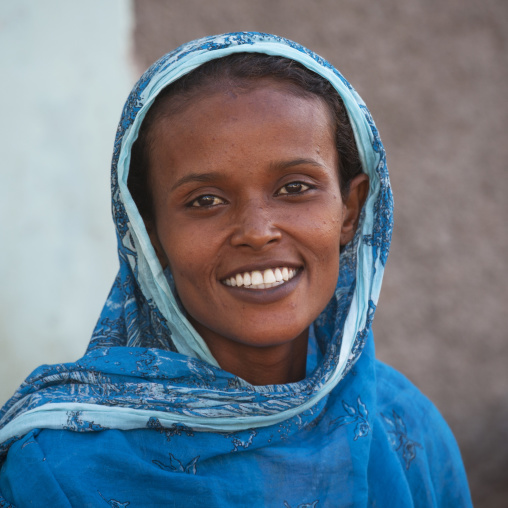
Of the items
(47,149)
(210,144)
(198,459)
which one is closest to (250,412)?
(198,459)

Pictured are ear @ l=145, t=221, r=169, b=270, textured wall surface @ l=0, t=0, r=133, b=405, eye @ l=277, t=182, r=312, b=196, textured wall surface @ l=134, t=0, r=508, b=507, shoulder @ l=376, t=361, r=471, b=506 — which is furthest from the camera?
textured wall surface @ l=134, t=0, r=508, b=507

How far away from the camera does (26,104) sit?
2.81 m

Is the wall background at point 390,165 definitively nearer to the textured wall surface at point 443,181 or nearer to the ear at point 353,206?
the textured wall surface at point 443,181

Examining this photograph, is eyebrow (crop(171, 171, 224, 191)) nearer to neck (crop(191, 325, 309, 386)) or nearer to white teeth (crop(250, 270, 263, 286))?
white teeth (crop(250, 270, 263, 286))

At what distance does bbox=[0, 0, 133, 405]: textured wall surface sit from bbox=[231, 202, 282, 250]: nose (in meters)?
1.53

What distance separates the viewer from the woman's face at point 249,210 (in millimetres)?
1642

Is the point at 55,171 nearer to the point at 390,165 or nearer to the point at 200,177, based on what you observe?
the point at 200,177

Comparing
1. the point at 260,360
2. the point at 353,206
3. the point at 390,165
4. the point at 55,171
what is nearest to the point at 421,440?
the point at 260,360

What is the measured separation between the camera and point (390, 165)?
3.74 m

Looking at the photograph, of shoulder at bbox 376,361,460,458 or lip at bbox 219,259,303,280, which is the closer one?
lip at bbox 219,259,303,280

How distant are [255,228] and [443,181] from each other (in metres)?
2.51

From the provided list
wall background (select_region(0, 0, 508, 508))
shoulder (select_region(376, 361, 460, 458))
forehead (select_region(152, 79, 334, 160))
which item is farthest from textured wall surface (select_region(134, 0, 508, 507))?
forehead (select_region(152, 79, 334, 160))

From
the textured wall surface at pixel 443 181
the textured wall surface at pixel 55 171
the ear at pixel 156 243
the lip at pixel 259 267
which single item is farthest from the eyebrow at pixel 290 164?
the textured wall surface at pixel 443 181

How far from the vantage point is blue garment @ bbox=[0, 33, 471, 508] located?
65.0 inches
